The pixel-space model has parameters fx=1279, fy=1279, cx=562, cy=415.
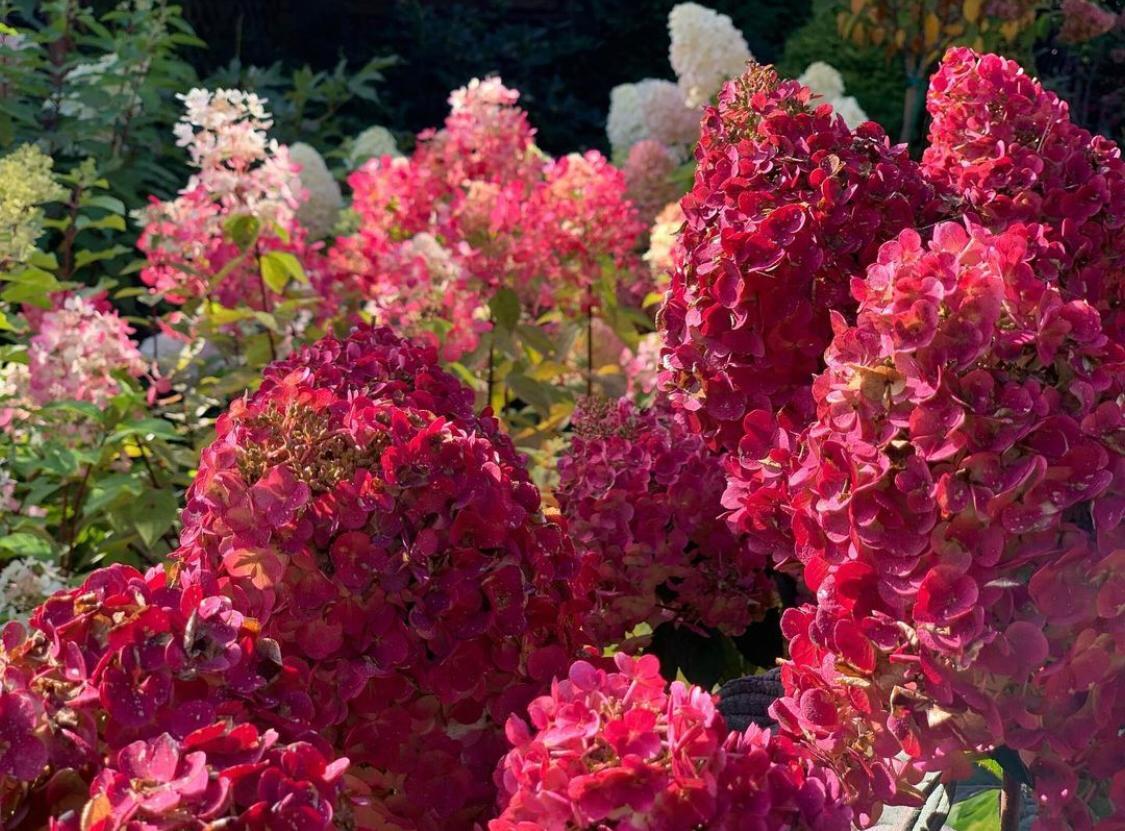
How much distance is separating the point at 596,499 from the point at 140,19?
9.32ft

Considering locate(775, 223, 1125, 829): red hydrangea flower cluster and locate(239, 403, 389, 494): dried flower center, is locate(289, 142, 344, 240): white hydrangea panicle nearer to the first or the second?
locate(239, 403, 389, 494): dried flower center

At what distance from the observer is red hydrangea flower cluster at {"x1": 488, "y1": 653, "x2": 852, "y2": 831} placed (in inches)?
24.7

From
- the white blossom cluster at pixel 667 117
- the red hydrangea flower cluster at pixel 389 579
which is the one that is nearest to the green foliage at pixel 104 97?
the white blossom cluster at pixel 667 117

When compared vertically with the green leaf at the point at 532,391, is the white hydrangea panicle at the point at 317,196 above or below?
above

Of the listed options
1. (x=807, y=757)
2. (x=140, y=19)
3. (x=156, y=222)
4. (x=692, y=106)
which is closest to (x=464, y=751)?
(x=807, y=757)

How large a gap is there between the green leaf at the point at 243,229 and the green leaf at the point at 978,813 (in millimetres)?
1528

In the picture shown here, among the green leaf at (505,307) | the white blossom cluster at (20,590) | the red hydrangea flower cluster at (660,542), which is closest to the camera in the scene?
the red hydrangea flower cluster at (660,542)

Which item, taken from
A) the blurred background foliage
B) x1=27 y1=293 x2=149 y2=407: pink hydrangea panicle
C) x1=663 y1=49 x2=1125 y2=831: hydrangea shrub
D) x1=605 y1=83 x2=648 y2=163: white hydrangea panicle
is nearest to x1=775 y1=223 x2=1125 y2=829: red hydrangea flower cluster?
x1=663 y1=49 x2=1125 y2=831: hydrangea shrub

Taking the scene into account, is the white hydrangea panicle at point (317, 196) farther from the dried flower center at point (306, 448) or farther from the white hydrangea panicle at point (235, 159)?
the dried flower center at point (306, 448)

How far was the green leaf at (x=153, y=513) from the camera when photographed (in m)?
1.85

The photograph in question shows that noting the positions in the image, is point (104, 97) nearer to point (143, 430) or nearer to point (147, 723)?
point (143, 430)

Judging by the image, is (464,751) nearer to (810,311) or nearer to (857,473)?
(857,473)

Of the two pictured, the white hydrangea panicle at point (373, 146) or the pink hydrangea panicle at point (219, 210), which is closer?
the pink hydrangea panicle at point (219, 210)

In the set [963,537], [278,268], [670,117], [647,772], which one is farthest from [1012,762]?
[670,117]
